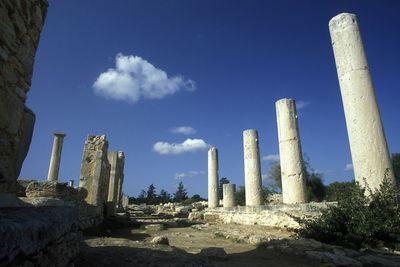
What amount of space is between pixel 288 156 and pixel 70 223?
9941 millimetres

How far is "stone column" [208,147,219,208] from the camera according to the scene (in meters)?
18.8

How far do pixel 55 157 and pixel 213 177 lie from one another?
11446mm

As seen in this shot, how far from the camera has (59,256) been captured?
6.40ft

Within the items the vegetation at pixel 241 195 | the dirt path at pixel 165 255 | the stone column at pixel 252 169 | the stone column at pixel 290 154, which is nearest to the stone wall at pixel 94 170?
the dirt path at pixel 165 255

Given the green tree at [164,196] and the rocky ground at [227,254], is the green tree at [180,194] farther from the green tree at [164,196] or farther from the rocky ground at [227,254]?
the rocky ground at [227,254]

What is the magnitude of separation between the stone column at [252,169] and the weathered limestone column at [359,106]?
748cm

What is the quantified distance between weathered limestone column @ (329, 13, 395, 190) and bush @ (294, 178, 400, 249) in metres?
0.55

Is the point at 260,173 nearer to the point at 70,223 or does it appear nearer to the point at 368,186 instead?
the point at 368,186

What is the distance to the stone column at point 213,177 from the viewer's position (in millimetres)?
18750

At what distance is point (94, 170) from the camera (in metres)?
10.3

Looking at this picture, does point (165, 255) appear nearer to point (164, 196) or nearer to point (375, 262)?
point (375, 262)

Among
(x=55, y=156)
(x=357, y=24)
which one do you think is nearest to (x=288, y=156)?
(x=357, y=24)

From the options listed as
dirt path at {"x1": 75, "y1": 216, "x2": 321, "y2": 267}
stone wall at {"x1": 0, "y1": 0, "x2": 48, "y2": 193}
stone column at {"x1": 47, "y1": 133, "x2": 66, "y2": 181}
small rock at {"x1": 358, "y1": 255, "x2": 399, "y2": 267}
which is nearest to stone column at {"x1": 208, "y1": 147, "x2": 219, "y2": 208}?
dirt path at {"x1": 75, "y1": 216, "x2": 321, "y2": 267}

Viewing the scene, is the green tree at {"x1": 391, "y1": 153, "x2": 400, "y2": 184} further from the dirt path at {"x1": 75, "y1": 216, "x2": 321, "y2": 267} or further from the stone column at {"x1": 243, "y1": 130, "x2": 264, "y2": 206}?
the dirt path at {"x1": 75, "y1": 216, "x2": 321, "y2": 267}
